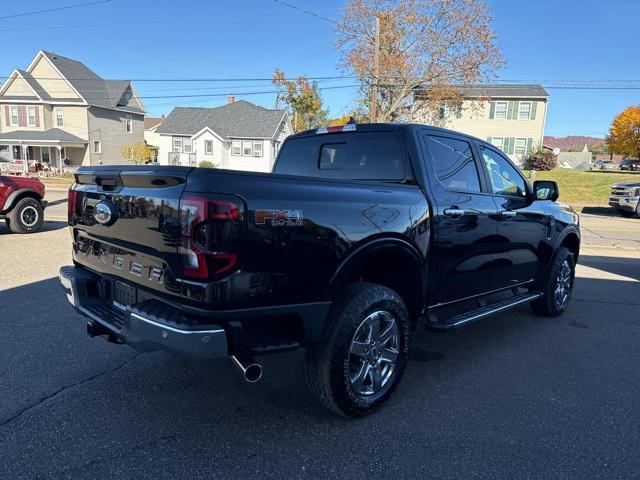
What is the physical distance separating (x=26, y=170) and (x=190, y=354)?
34776 millimetres

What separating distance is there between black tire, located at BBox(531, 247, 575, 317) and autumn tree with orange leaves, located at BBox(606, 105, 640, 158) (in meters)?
50.8

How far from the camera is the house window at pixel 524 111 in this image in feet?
116

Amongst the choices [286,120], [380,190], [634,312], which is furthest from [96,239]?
[286,120]

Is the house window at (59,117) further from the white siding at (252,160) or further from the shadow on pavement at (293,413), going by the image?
the shadow on pavement at (293,413)

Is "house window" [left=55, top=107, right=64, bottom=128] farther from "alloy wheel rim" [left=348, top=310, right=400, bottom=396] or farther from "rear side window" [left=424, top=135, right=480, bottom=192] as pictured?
"alloy wheel rim" [left=348, top=310, right=400, bottom=396]

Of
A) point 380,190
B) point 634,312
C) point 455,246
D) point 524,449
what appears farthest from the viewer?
point 634,312

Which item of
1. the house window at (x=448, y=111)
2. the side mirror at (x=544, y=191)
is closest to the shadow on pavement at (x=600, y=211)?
the house window at (x=448, y=111)

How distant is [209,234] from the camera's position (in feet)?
7.65

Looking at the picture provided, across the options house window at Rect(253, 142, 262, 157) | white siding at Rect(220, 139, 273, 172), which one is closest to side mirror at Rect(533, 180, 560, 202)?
white siding at Rect(220, 139, 273, 172)

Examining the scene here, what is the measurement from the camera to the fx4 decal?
244 cm

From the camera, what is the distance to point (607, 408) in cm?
339

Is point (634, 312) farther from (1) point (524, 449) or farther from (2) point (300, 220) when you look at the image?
(2) point (300, 220)

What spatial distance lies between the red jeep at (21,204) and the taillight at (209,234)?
9291 mm

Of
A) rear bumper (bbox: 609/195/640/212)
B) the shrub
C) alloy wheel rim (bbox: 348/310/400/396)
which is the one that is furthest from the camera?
the shrub
